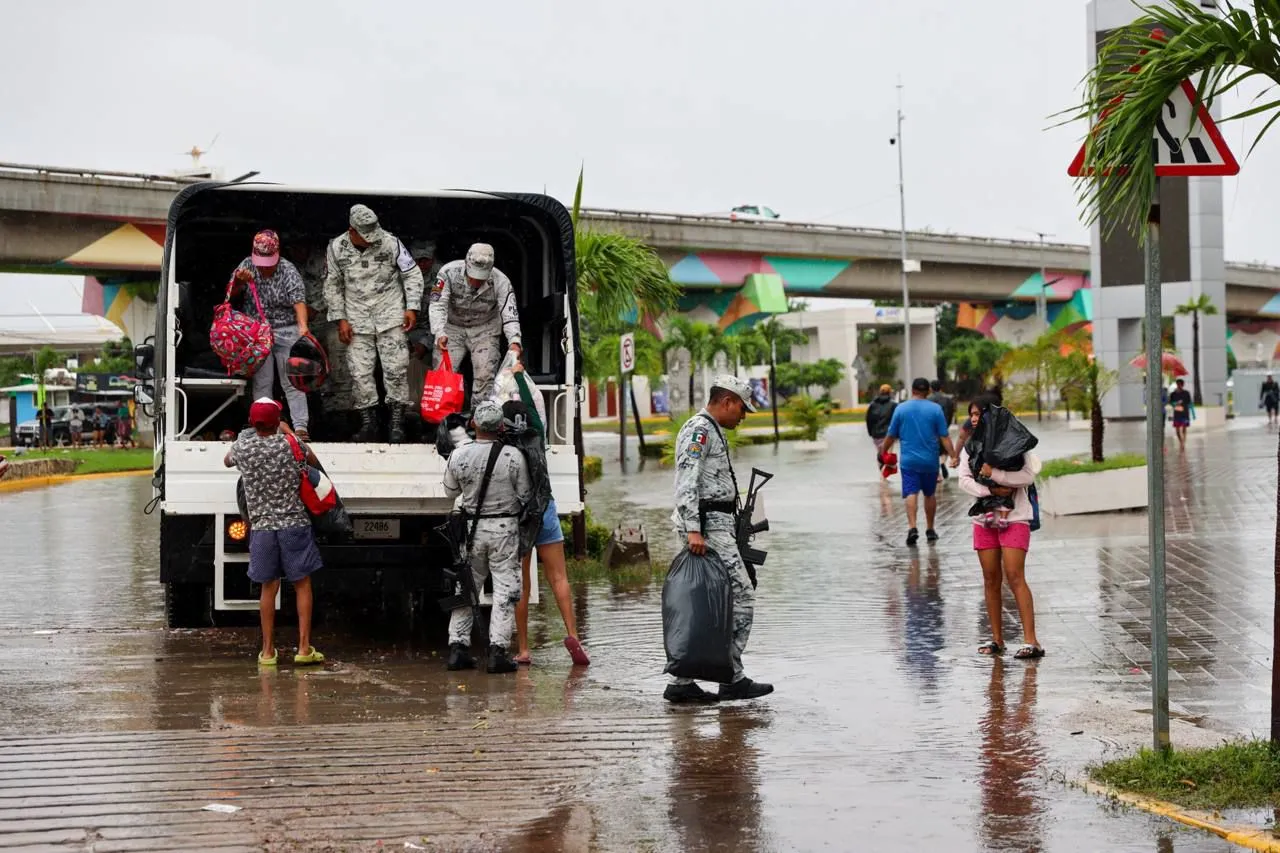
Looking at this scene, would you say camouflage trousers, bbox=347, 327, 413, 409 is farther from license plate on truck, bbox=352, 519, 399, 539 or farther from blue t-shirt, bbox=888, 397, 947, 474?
blue t-shirt, bbox=888, 397, 947, 474

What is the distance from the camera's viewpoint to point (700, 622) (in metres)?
8.37

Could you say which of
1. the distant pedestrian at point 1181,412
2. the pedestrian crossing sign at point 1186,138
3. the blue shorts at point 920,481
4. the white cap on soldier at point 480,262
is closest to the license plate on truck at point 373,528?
the white cap on soldier at point 480,262

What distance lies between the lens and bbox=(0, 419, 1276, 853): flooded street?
600cm

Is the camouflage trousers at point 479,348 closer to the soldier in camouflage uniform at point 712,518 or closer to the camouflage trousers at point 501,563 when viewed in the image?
the camouflage trousers at point 501,563

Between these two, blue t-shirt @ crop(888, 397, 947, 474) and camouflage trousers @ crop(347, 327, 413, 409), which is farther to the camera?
blue t-shirt @ crop(888, 397, 947, 474)

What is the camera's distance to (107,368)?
9012 cm

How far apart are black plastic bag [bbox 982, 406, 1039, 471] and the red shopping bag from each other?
3571mm

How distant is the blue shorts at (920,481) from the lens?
16453 mm

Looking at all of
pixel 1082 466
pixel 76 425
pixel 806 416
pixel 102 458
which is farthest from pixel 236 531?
pixel 76 425

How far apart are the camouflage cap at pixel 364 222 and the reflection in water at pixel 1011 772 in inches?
209

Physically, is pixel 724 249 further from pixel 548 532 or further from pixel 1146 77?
pixel 1146 77

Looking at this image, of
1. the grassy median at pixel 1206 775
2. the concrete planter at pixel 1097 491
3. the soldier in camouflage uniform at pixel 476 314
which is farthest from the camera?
the concrete planter at pixel 1097 491

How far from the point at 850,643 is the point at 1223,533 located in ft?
23.8

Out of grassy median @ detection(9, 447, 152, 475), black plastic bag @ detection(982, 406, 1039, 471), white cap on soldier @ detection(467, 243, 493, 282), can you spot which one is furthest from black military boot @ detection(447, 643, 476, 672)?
grassy median @ detection(9, 447, 152, 475)
